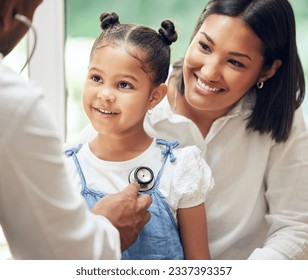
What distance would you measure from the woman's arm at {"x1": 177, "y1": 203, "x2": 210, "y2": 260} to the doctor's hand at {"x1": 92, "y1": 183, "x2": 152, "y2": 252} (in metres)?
0.07

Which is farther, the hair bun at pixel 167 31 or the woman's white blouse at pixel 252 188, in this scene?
the woman's white blouse at pixel 252 188

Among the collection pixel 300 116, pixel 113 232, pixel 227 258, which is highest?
pixel 300 116

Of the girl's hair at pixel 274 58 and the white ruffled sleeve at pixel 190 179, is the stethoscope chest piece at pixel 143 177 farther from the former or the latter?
the girl's hair at pixel 274 58

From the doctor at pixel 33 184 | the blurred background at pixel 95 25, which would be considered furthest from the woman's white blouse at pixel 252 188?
the doctor at pixel 33 184

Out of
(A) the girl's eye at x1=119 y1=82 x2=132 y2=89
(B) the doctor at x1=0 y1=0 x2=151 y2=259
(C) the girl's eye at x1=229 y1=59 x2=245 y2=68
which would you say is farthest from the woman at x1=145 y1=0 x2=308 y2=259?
(B) the doctor at x1=0 y1=0 x2=151 y2=259

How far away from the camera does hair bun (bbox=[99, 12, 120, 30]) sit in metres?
1.12

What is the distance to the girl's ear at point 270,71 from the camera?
1.21 metres

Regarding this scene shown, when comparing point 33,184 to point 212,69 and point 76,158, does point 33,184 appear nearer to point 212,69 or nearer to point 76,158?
point 76,158

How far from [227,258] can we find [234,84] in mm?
332

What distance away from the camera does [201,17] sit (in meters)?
1.20

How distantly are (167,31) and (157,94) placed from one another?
Answer: 0.11m

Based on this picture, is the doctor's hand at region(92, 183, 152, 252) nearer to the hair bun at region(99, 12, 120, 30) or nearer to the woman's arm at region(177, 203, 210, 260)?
the woman's arm at region(177, 203, 210, 260)

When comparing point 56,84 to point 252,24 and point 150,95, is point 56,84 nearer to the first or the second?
point 150,95
